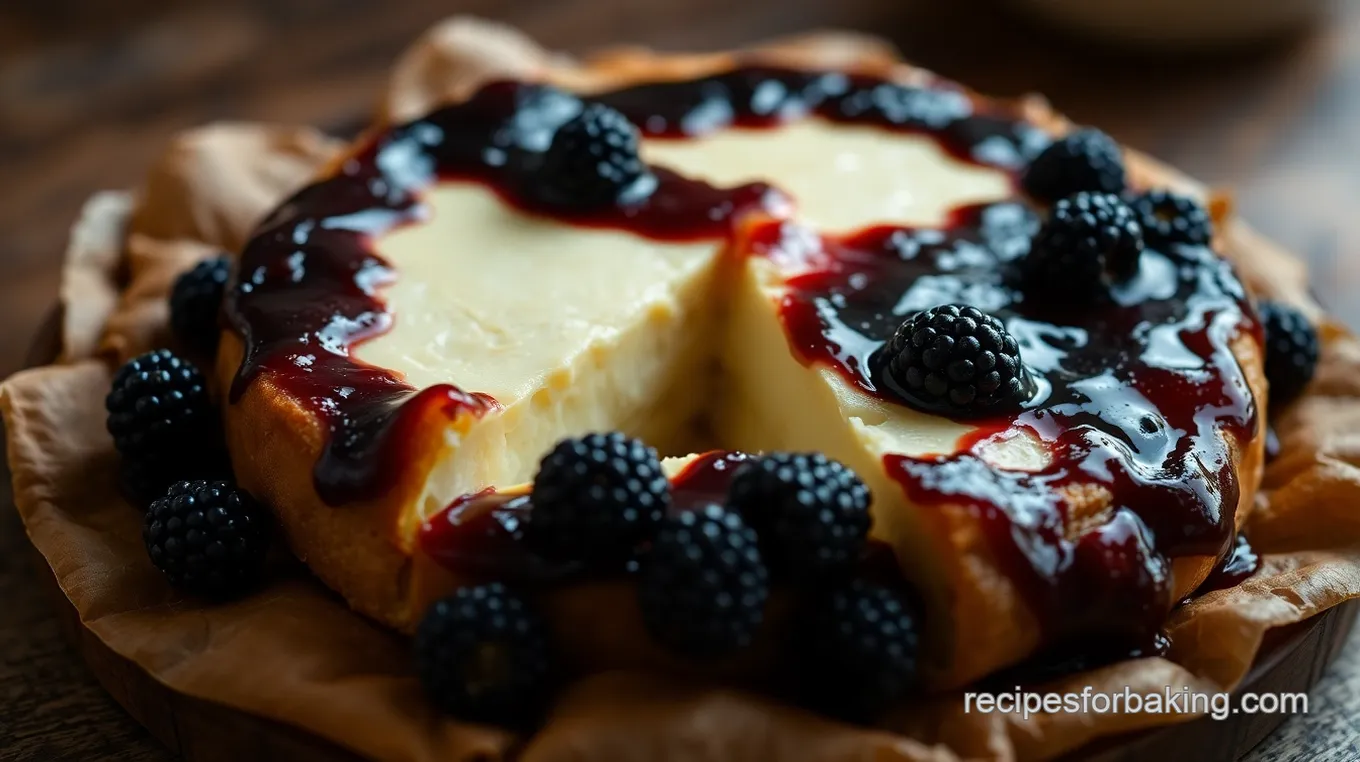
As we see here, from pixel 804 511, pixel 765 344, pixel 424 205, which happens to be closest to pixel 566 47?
pixel 424 205

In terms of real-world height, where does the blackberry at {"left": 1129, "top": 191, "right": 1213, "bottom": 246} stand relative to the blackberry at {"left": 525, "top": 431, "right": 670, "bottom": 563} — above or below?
above

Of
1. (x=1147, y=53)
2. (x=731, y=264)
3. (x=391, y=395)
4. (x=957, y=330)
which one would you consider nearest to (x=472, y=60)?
(x=731, y=264)

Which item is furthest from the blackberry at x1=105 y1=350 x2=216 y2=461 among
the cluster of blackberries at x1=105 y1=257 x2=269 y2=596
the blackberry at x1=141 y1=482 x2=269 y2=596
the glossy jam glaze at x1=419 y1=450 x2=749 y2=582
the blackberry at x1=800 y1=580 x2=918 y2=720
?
the blackberry at x1=800 y1=580 x2=918 y2=720

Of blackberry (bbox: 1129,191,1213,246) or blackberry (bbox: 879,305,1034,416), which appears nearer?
blackberry (bbox: 879,305,1034,416)

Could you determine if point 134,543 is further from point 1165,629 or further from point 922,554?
point 1165,629

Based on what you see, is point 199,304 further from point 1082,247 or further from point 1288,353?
point 1288,353

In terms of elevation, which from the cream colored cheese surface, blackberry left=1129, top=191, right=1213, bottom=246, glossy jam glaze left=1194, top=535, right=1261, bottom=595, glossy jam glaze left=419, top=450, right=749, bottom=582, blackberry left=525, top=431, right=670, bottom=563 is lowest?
glossy jam glaze left=1194, top=535, right=1261, bottom=595

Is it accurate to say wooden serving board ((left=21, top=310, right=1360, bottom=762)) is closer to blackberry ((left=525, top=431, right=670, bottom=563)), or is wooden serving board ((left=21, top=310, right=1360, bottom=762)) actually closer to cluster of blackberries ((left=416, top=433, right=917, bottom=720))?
cluster of blackberries ((left=416, top=433, right=917, bottom=720))
